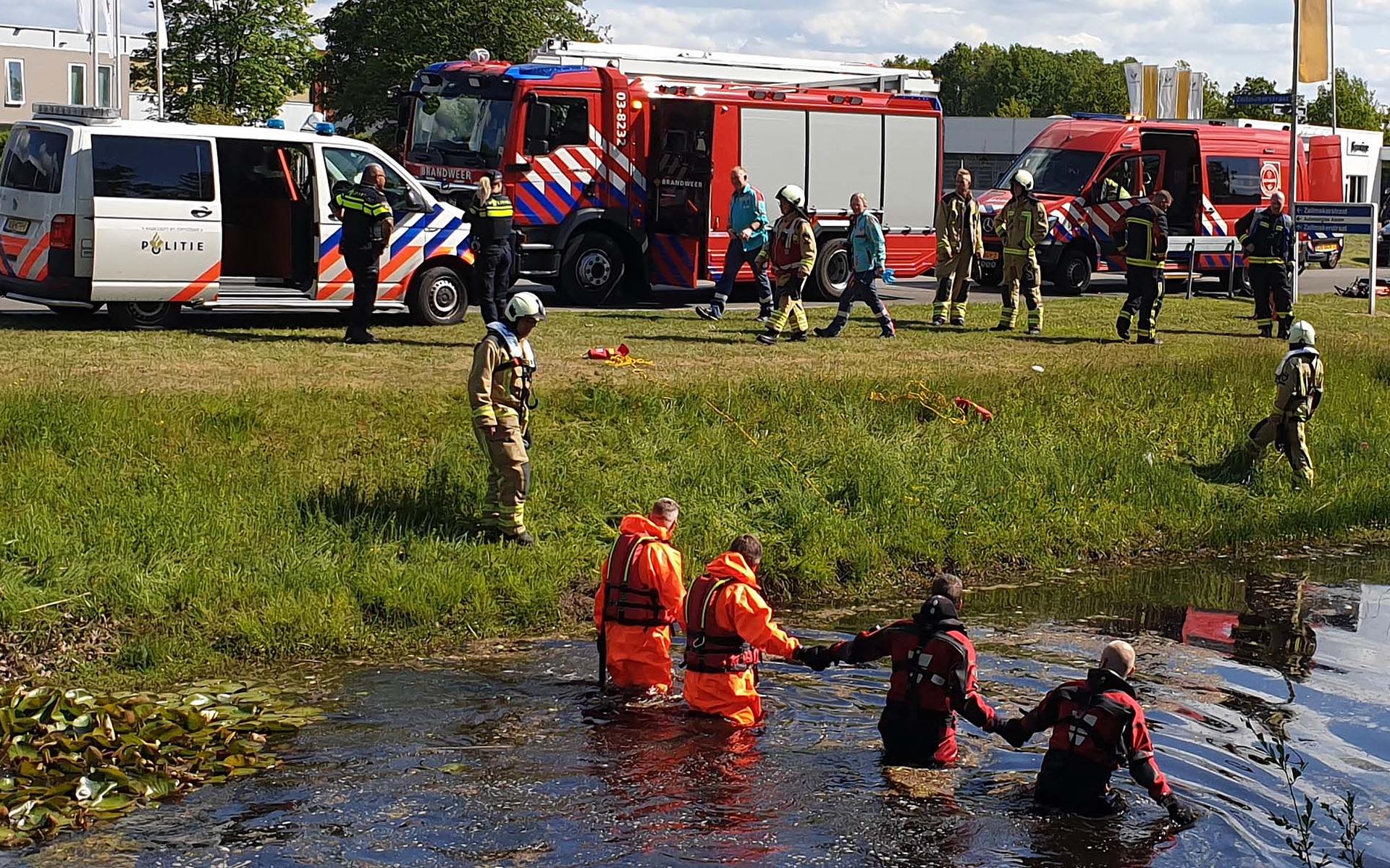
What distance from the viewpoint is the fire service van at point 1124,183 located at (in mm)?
23688

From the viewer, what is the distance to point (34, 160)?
1447 centimetres

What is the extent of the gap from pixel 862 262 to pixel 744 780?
1058 cm

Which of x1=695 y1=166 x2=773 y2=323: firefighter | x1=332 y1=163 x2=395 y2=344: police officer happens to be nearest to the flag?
x1=695 y1=166 x2=773 y2=323: firefighter

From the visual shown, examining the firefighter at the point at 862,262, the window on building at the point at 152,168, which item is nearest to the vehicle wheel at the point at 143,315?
the window on building at the point at 152,168

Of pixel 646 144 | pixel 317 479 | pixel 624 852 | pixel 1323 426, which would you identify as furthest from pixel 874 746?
pixel 646 144

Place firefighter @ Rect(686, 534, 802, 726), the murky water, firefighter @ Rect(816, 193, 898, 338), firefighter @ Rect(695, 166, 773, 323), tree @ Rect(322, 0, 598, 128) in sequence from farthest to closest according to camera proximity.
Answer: tree @ Rect(322, 0, 598, 128)
firefighter @ Rect(695, 166, 773, 323)
firefighter @ Rect(816, 193, 898, 338)
firefighter @ Rect(686, 534, 802, 726)
the murky water

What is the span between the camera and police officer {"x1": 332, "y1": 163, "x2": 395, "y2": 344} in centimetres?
1468

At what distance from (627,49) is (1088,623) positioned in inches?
479

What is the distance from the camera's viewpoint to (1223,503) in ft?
46.0

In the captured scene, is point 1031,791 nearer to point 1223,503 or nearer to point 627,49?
point 1223,503

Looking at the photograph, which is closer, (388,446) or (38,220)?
(388,446)

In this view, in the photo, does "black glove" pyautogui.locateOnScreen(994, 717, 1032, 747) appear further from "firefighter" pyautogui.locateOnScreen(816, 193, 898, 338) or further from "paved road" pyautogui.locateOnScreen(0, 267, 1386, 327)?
"paved road" pyautogui.locateOnScreen(0, 267, 1386, 327)

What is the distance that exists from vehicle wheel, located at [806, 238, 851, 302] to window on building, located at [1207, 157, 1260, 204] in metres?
7.10

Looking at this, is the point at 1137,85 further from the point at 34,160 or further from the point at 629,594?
the point at 629,594
